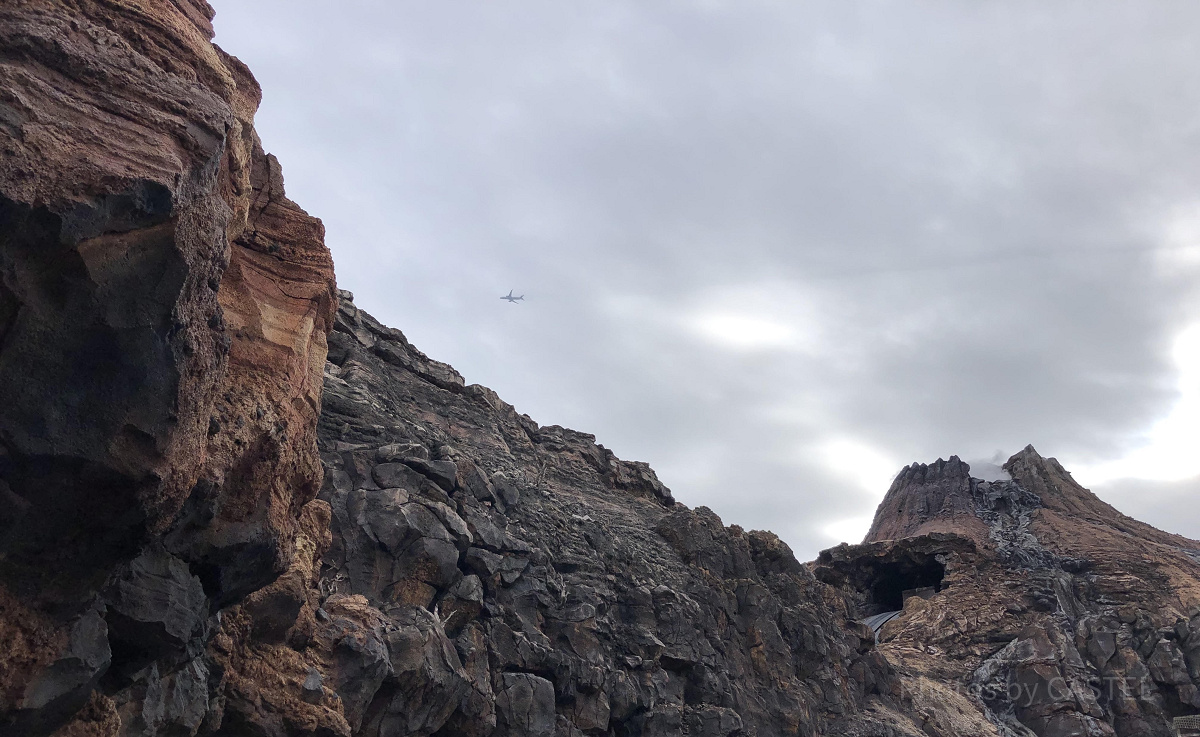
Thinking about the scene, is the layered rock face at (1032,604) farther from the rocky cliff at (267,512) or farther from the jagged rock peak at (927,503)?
the rocky cliff at (267,512)

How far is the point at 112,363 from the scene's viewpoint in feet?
24.7

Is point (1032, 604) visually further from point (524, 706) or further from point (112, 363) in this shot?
point (112, 363)

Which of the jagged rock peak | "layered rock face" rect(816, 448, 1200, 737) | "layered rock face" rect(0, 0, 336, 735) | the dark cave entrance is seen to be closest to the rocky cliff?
"layered rock face" rect(0, 0, 336, 735)

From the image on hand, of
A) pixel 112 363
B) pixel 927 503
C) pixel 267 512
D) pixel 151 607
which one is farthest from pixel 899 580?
pixel 112 363

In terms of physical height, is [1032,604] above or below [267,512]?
above

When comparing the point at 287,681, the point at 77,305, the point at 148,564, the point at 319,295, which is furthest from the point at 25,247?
the point at 287,681

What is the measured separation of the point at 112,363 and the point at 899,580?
60551 millimetres

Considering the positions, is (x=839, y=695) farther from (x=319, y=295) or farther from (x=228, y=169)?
(x=228, y=169)

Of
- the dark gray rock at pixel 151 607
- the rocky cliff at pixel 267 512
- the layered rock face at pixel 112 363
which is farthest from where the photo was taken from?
the dark gray rock at pixel 151 607

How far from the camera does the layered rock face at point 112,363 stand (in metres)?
7.08

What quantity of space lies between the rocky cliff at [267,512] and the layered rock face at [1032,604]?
5040 mm

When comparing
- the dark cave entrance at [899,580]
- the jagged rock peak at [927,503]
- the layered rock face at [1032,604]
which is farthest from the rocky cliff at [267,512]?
the jagged rock peak at [927,503]

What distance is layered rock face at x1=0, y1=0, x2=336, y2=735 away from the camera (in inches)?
279

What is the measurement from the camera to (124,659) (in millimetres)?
9094
